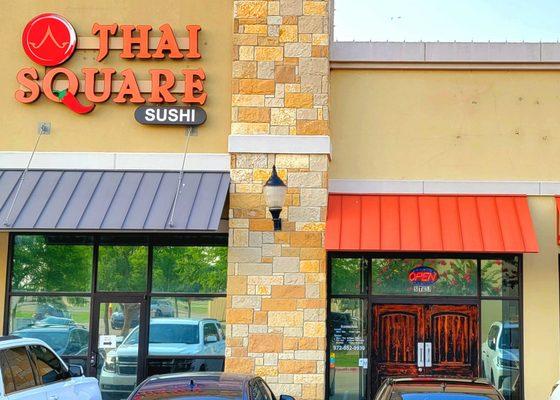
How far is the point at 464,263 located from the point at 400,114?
2816 mm

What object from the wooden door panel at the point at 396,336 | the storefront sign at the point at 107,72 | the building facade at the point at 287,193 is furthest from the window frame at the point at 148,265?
the wooden door panel at the point at 396,336

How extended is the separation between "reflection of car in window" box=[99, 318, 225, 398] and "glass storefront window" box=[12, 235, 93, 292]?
1.29 m

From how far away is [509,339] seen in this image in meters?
14.5

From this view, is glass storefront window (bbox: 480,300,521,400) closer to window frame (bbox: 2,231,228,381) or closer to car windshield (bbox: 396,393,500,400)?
window frame (bbox: 2,231,228,381)

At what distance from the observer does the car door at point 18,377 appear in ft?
31.1

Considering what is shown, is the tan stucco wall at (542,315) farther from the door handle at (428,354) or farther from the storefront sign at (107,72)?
the storefront sign at (107,72)

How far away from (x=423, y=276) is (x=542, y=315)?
2061mm

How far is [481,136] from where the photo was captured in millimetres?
14844

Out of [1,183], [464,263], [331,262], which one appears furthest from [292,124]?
[1,183]

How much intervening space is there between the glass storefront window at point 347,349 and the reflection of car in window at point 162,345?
196 cm

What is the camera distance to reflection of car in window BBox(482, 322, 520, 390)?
571 inches

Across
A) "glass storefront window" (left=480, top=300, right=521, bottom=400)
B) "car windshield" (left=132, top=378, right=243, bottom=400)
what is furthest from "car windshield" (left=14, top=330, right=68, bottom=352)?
"glass storefront window" (left=480, top=300, right=521, bottom=400)

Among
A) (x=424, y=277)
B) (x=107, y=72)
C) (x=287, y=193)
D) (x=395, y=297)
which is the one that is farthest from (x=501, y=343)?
(x=107, y=72)

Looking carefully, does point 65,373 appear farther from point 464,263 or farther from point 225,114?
point 464,263
